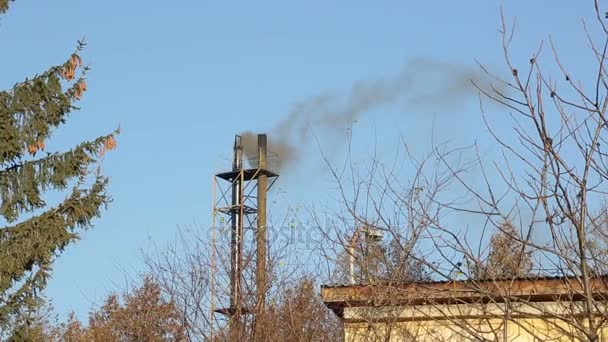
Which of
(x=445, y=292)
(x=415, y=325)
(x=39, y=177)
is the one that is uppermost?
(x=39, y=177)

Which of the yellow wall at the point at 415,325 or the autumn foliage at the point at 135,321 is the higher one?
the autumn foliage at the point at 135,321

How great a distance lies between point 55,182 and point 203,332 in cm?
458

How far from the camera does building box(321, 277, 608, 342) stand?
9680mm

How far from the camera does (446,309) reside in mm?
11109

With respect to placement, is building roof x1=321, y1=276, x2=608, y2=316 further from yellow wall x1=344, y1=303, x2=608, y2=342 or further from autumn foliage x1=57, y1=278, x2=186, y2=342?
autumn foliage x1=57, y1=278, x2=186, y2=342

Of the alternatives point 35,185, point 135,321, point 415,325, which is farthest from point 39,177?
point 135,321

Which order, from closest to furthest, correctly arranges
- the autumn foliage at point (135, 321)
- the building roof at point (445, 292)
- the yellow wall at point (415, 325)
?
Result: the building roof at point (445, 292)
the yellow wall at point (415, 325)
the autumn foliage at point (135, 321)

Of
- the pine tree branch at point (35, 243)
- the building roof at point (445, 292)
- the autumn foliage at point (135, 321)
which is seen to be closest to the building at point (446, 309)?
the building roof at point (445, 292)

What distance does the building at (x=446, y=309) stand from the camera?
968 centimetres

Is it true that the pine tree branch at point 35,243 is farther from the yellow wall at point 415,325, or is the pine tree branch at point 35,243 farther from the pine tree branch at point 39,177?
the yellow wall at point 415,325

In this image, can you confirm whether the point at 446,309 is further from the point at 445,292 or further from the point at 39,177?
the point at 39,177

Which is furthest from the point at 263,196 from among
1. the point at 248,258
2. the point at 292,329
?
the point at 292,329

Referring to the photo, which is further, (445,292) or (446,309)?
(446,309)

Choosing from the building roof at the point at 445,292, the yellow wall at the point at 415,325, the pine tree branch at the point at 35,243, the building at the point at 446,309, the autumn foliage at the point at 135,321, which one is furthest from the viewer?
the autumn foliage at the point at 135,321
